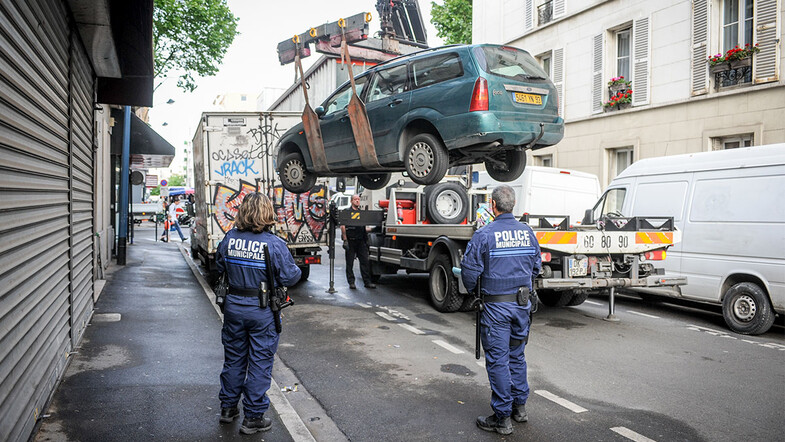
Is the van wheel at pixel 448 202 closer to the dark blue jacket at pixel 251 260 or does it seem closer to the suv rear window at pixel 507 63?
the suv rear window at pixel 507 63

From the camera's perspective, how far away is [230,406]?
4316mm

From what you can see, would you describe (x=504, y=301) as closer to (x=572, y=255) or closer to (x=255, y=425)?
(x=255, y=425)

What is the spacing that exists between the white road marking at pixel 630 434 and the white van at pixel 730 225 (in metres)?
4.43

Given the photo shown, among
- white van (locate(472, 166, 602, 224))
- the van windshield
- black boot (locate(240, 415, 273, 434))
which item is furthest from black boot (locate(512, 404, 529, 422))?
white van (locate(472, 166, 602, 224))

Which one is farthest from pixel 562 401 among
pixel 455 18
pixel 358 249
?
pixel 455 18

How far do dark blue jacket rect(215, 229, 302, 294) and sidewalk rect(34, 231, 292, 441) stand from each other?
102 cm

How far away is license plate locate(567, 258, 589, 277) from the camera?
7684mm

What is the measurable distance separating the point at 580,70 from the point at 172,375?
1693 cm

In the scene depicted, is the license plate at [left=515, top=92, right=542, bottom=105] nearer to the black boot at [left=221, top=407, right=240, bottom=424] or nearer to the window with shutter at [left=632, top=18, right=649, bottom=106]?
the black boot at [left=221, top=407, right=240, bottom=424]

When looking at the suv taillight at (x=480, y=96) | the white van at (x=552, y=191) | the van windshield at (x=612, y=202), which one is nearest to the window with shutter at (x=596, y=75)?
the white van at (x=552, y=191)

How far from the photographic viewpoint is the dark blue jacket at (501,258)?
4461 millimetres

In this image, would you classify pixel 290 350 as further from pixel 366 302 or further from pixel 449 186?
pixel 449 186

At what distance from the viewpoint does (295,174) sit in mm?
9648

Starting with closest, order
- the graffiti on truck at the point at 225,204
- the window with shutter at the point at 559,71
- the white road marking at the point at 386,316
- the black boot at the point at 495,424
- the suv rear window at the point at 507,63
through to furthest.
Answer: the black boot at the point at 495,424, the suv rear window at the point at 507,63, the white road marking at the point at 386,316, the graffiti on truck at the point at 225,204, the window with shutter at the point at 559,71
